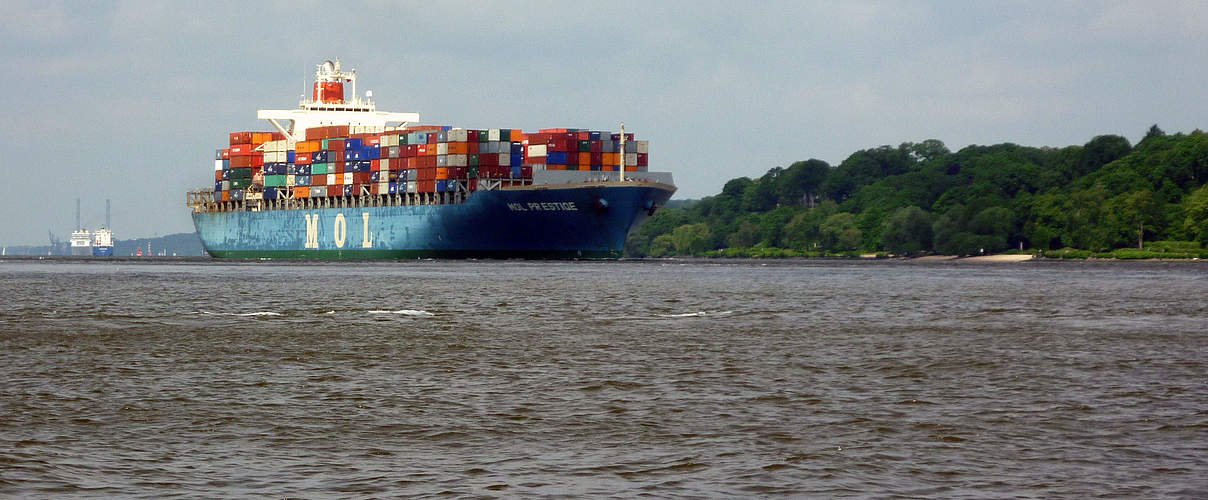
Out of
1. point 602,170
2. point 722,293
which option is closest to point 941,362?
point 722,293

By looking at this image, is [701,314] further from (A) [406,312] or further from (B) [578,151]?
(B) [578,151]

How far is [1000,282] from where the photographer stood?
88.4 m

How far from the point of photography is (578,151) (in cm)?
13012

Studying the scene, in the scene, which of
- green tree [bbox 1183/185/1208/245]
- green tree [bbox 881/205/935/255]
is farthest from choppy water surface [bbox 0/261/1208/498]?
green tree [bbox 881/205/935/255]

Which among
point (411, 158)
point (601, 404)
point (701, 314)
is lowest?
point (601, 404)

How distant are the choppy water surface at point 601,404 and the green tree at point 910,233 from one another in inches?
5586

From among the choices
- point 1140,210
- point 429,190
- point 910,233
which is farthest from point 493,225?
point 910,233

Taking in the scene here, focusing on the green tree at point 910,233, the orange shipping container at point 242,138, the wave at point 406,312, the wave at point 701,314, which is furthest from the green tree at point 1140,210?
the wave at point 406,312

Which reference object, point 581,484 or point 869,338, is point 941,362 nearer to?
point 869,338

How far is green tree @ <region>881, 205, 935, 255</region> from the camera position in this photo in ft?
620

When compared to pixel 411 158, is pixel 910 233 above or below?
below

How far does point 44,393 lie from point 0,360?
720cm

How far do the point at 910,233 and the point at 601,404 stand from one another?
172 m

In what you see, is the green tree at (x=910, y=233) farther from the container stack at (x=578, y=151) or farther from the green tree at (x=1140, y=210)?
the container stack at (x=578, y=151)
